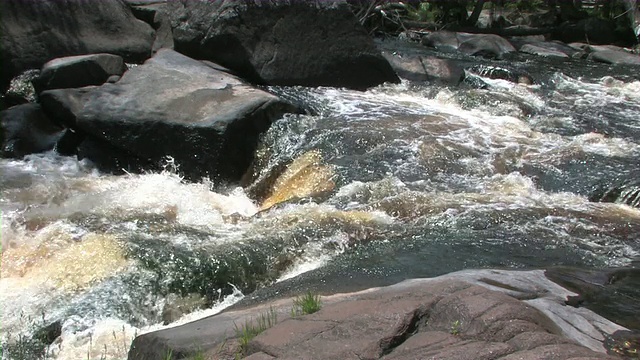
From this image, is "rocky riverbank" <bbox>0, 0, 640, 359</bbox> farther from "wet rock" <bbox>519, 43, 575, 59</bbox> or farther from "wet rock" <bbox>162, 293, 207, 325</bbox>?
"wet rock" <bbox>519, 43, 575, 59</bbox>

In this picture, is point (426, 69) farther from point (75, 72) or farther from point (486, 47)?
point (75, 72)

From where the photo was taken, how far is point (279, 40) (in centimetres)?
1066

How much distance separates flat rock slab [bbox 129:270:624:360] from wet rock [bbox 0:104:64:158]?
5752mm

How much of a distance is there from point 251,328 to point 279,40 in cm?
778

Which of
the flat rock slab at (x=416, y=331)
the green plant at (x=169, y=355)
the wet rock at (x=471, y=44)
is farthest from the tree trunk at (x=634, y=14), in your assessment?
the green plant at (x=169, y=355)

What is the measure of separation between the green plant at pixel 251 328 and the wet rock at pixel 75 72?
6.51 metres

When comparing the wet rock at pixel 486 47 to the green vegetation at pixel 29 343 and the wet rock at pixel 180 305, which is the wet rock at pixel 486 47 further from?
the green vegetation at pixel 29 343

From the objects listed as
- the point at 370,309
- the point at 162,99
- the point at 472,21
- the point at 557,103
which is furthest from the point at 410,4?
the point at 370,309

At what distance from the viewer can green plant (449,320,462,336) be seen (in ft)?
10.2

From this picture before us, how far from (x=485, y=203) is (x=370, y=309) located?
11.6ft

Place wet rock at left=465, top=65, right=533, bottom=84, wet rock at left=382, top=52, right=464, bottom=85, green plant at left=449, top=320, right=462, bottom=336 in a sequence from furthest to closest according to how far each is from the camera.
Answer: wet rock at left=465, top=65, right=533, bottom=84 → wet rock at left=382, top=52, right=464, bottom=85 → green plant at left=449, top=320, right=462, bottom=336

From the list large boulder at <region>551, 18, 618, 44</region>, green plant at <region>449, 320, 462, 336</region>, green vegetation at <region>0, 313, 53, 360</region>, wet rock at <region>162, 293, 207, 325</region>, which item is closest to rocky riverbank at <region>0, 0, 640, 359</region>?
green plant at <region>449, 320, 462, 336</region>

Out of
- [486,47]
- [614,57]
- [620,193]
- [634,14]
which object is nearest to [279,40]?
[620,193]

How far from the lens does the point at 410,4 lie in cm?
2469
